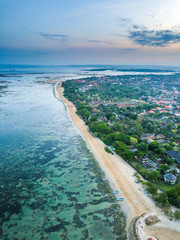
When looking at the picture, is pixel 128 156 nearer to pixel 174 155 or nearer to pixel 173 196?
pixel 174 155

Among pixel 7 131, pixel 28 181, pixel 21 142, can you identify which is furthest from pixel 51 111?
pixel 28 181

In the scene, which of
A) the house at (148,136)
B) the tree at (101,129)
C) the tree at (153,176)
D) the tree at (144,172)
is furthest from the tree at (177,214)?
the tree at (101,129)

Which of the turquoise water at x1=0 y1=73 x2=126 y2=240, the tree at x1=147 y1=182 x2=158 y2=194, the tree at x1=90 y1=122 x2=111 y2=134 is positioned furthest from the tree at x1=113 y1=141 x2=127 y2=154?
the tree at x1=147 y1=182 x2=158 y2=194

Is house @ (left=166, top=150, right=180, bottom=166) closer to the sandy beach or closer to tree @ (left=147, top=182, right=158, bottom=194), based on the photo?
the sandy beach

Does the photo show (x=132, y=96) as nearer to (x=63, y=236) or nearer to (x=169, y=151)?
(x=169, y=151)

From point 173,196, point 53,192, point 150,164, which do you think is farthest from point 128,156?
point 53,192

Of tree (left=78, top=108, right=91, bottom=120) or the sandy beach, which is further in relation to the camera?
tree (left=78, top=108, right=91, bottom=120)
